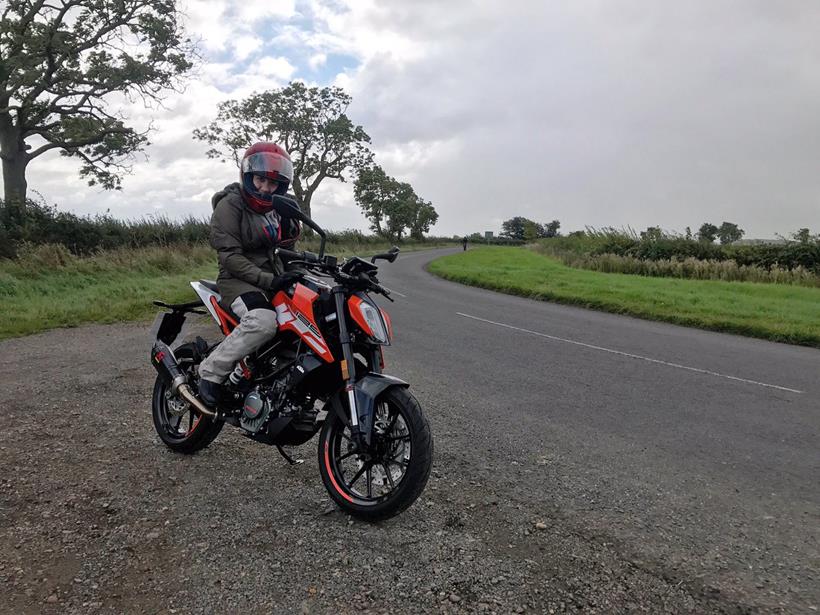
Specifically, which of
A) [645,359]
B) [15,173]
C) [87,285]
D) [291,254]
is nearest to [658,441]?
[291,254]

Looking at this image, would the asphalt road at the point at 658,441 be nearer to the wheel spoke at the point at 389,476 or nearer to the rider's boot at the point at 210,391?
the wheel spoke at the point at 389,476

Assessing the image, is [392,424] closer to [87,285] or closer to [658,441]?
[658,441]

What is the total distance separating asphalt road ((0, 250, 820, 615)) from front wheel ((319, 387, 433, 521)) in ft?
0.52

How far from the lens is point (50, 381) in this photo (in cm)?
632

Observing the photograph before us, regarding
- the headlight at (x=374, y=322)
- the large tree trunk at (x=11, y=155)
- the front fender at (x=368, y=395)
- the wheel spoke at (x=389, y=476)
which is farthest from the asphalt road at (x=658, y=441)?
the large tree trunk at (x=11, y=155)

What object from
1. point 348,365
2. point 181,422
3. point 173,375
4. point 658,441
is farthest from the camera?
point 658,441

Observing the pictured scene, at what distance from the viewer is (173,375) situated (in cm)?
440

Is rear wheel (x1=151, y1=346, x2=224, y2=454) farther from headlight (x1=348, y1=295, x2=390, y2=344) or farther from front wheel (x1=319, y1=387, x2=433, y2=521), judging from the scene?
headlight (x1=348, y1=295, x2=390, y2=344)

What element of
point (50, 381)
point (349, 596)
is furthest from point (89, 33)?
point (349, 596)

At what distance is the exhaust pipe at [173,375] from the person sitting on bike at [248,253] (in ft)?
0.21

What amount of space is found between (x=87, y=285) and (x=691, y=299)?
15914 mm

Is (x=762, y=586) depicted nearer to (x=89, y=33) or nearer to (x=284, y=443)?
(x=284, y=443)

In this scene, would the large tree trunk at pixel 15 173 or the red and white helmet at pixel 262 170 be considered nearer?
the red and white helmet at pixel 262 170

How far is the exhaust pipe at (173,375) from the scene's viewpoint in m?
4.08
